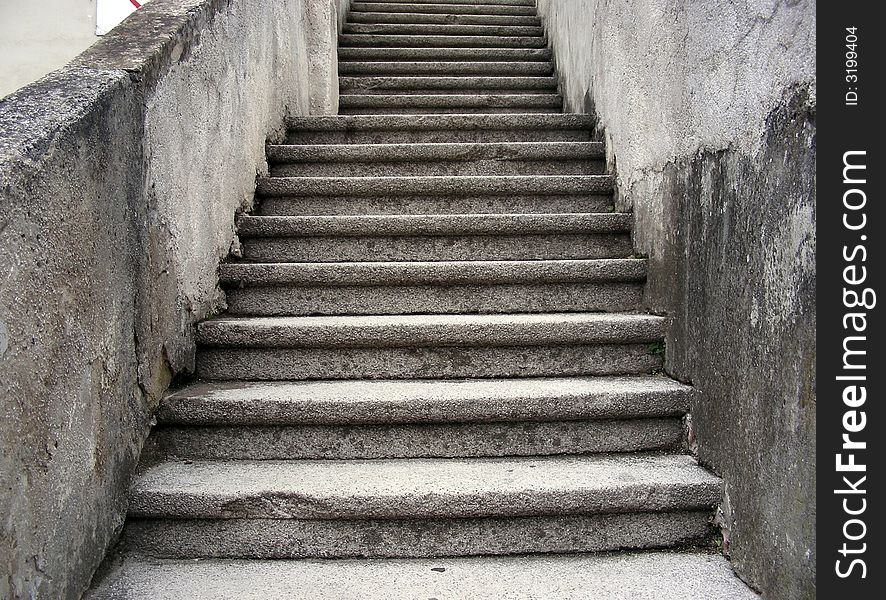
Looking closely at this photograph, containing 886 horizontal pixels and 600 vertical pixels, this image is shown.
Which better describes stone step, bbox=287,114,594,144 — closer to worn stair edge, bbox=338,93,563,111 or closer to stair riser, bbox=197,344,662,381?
worn stair edge, bbox=338,93,563,111

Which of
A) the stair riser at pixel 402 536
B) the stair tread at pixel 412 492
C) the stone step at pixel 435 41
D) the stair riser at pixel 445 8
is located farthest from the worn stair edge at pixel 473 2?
the stair riser at pixel 402 536

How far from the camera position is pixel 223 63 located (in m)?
3.01

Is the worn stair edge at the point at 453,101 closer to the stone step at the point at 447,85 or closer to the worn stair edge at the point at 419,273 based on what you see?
the stone step at the point at 447,85

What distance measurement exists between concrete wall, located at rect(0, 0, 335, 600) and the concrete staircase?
18 cm

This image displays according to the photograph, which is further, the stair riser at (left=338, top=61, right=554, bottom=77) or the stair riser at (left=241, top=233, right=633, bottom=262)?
the stair riser at (left=338, top=61, right=554, bottom=77)

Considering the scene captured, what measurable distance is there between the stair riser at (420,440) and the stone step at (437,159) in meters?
1.78

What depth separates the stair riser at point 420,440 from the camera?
2428mm

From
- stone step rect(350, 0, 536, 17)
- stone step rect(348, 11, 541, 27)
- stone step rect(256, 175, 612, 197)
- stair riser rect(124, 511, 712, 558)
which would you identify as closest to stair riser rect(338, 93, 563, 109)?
stone step rect(256, 175, 612, 197)

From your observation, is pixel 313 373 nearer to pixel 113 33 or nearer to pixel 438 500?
pixel 438 500

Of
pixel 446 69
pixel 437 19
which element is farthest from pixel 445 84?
pixel 437 19

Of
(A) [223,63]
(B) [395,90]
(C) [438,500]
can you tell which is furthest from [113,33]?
(B) [395,90]

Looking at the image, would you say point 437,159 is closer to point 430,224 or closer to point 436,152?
point 436,152

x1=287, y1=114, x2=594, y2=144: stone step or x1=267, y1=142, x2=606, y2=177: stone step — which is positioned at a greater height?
x1=287, y1=114, x2=594, y2=144: stone step

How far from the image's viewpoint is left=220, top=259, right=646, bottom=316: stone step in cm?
303
